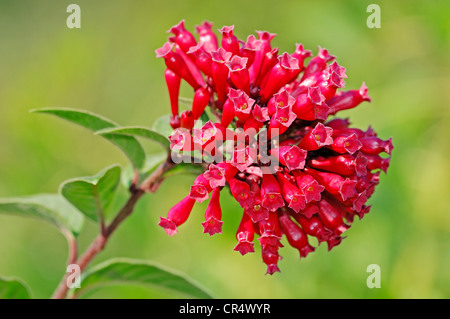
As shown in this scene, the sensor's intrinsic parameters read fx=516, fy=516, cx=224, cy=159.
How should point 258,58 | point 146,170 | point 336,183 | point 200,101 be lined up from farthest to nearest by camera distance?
1. point 146,170
2. point 258,58
3. point 200,101
4. point 336,183

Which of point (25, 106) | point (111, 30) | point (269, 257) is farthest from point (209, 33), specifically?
point (111, 30)

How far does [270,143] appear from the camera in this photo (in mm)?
2324

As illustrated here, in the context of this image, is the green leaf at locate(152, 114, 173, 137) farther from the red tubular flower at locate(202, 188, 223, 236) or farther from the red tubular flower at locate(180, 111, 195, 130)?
the red tubular flower at locate(202, 188, 223, 236)

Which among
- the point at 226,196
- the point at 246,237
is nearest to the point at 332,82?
the point at 246,237

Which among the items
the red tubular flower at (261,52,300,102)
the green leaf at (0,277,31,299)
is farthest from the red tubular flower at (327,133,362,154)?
the green leaf at (0,277,31,299)

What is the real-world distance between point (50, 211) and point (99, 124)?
675mm

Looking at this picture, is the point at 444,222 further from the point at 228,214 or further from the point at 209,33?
the point at 209,33

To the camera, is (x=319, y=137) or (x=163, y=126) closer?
(x=319, y=137)

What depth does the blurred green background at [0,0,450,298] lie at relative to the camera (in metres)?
4.00

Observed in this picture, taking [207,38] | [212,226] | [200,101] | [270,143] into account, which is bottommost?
[212,226]

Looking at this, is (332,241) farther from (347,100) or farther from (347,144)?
(347,100)

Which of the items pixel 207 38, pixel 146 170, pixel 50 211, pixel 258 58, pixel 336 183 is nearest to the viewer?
pixel 336 183

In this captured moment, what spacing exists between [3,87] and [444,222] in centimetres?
527

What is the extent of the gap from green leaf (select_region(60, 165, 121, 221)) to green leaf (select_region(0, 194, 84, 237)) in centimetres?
22
